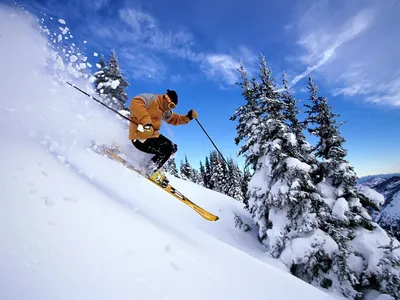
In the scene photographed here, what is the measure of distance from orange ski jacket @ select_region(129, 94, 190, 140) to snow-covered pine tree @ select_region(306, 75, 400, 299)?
33.3ft

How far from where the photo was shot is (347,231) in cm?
1323

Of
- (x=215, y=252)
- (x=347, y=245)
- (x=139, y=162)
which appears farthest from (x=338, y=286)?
(x=139, y=162)

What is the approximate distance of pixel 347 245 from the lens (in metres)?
13.0

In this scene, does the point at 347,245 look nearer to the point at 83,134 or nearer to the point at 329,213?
the point at 329,213

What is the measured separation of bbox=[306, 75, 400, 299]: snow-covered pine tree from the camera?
39.1 ft

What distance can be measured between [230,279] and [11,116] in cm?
756

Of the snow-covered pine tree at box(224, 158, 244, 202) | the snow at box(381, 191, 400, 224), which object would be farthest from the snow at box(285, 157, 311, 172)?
the snow at box(381, 191, 400, 224)

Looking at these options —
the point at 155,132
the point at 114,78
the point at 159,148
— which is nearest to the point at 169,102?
the point at 155,132

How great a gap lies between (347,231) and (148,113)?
40.2ft

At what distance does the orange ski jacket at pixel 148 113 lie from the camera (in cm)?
704

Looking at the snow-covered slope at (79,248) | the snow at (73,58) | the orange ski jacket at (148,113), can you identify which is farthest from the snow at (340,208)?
the snow at (73,58)

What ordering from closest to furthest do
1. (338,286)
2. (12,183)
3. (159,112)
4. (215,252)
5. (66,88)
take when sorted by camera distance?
(12,183) < (215,252) < (159,112) < (66,88) < (338,286)

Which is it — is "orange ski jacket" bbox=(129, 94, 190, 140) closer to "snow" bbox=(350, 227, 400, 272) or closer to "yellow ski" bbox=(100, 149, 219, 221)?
"yellow ski" bbox=(100, 149, 219, 221)

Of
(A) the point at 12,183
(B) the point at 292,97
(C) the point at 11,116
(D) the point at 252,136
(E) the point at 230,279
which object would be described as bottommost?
(A) the point at 12,183
